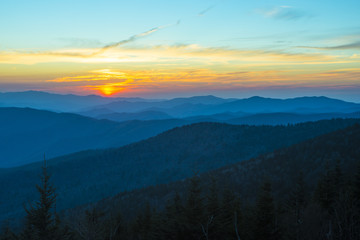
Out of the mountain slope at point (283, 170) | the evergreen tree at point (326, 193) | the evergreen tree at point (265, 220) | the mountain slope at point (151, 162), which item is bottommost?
the mountain slope at point (151, 162)

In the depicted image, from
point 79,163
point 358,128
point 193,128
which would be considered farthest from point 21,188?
point 358,128

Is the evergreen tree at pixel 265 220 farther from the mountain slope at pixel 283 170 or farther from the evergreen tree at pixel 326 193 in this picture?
the mountain slope at pixel 283 170

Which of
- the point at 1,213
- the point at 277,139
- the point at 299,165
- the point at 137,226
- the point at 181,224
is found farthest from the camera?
the point at 277,139

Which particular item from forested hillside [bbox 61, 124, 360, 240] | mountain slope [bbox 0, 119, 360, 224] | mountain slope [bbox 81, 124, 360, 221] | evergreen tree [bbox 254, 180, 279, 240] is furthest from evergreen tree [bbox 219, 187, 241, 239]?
mountain slope [bbox 0, 119, 360, 224]

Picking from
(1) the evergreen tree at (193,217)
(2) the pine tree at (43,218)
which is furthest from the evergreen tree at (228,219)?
(2) the pine tree at (43,218)

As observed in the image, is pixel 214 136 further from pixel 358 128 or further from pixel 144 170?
pixel 358 128

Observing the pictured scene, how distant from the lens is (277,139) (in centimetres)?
12419

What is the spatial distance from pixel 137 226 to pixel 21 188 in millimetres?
128144

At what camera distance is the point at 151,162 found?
136000mm

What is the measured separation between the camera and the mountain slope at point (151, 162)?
11644cm

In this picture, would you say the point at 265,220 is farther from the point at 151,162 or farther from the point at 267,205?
the point at 151,162

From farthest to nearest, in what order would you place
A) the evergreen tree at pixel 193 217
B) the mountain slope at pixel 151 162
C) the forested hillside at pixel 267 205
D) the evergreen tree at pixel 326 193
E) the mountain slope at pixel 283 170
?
the mountain slope at pixel 151 162
the mountain slope at pixel 283 170
the evergreen tree at pixel 326 193
the evergreen tree at pixel 193 217
the forested hillside at pixel 267 205

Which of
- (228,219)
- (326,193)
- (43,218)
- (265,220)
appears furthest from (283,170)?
(43,218)

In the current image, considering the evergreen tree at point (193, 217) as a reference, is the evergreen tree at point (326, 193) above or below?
below
